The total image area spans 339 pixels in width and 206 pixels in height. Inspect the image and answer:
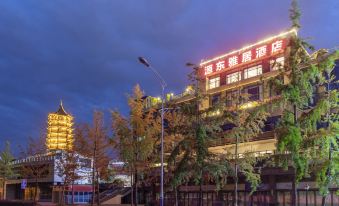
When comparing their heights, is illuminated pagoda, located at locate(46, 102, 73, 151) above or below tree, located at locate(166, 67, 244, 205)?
above

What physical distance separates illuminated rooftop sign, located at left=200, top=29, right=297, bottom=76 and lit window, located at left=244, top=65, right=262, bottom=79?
1288mm

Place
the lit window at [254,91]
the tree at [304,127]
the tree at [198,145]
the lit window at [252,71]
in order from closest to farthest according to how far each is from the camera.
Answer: the tree at [304,127]
the tree at [198,145]
the lit window at [254,91]
the lit window at [252,71]

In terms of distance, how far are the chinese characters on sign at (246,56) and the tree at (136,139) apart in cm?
1921

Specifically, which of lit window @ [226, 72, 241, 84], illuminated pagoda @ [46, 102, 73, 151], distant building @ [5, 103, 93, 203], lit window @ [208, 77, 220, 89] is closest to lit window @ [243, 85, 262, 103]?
lit window @ [226, 72, 241, 84]

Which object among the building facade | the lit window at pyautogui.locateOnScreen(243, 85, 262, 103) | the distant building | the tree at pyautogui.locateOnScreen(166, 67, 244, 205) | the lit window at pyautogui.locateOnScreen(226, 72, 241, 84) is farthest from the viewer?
the distant building

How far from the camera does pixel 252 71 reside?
65.6m

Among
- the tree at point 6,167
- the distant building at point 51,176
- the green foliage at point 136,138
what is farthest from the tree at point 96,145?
the tree at point 6,167

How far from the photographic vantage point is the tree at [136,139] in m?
46.6

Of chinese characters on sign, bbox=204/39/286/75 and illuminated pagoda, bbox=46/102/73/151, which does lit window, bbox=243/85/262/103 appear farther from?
illuminated pagoda, bbox=46/102/73/151

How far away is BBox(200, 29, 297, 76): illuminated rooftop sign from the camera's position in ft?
199

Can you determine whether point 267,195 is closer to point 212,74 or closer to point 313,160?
point 212,74

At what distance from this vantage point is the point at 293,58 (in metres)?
27.5

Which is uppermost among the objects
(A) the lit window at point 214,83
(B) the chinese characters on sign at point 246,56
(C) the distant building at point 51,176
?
(B) the chinese characters on sign at point 246,56

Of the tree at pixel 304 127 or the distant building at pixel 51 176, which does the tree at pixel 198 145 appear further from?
the distant building at pixel 51 176
